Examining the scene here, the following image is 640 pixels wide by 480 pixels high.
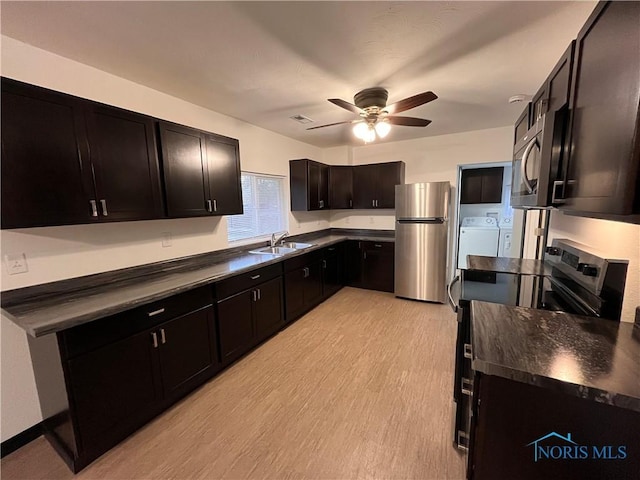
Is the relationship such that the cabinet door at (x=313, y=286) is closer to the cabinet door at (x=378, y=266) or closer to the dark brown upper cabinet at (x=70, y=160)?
the cabinet door at (x=378, y=266)

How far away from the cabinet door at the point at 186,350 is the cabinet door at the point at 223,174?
1.05 m

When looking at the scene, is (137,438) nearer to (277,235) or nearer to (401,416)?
(401,416)

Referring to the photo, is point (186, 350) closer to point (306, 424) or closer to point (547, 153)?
point (306, 424)

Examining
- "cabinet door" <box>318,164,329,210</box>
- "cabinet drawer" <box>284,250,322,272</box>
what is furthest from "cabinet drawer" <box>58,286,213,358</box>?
"cabinet door" <box>318,164,329,210</box>

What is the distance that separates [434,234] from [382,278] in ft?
3.71

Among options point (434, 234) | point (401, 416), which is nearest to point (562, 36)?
point (434, 234)

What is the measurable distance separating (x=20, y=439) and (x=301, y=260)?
266 centimetres

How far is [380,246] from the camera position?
4.47 metres

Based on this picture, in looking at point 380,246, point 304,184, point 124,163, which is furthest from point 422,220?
point 124,163

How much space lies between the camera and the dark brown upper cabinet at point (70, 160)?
1.49m

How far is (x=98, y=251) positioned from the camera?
2059 mm

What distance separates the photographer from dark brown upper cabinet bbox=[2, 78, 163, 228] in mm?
1486

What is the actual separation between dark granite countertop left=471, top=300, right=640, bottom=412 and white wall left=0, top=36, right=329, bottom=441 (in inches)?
99.6

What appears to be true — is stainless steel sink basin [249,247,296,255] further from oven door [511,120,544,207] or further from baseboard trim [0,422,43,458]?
oven door [511,120,544,207]
